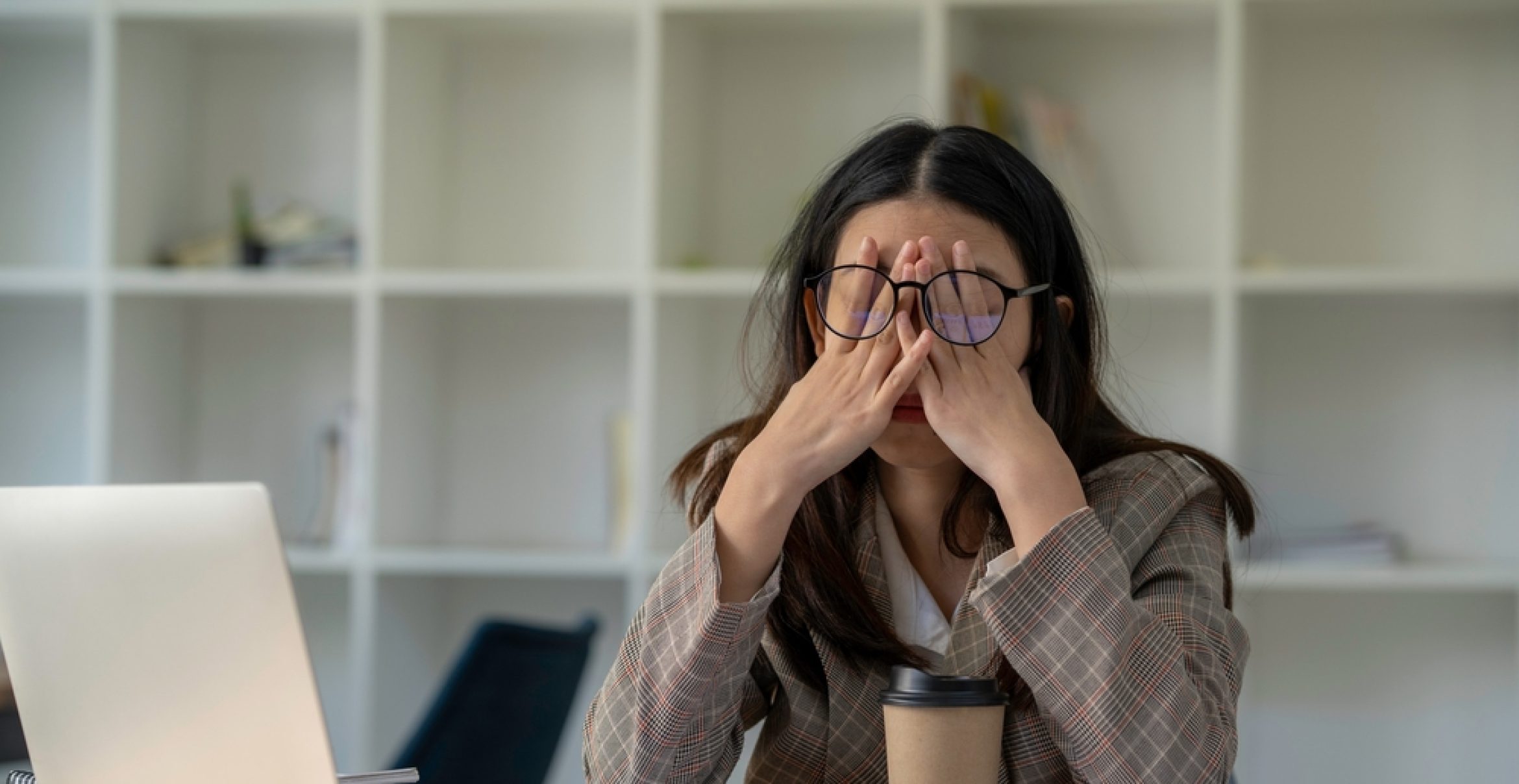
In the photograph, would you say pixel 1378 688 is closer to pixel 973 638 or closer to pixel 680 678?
pixel 973 638

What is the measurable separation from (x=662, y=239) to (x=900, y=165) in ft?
4.46

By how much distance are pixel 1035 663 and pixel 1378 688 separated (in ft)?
6.48

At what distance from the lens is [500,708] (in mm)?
1933

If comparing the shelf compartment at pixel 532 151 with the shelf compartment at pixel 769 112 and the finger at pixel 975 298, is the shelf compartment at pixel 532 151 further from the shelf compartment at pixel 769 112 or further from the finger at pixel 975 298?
the finger at pixel 975 298

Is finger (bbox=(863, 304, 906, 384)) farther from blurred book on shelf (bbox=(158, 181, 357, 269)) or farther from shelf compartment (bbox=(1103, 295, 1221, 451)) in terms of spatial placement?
blurred book on shelf (bbox=(158, 181, 357, 269))

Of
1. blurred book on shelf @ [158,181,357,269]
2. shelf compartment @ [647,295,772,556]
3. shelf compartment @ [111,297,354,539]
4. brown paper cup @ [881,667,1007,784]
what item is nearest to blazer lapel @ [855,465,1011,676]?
brown paper cup @ [881,667,1007,784]

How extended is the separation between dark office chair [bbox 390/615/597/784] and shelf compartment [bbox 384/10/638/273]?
1062mm

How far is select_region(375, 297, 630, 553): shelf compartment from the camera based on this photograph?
9.48 ft

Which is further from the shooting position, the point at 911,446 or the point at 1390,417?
the point at 1390,417

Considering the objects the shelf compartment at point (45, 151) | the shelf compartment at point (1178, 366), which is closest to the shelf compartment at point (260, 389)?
the shelf compartment at point (45, 151)

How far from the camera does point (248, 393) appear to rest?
9.71 ft

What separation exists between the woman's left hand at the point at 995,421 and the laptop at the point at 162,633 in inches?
21.4

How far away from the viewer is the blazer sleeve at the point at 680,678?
3.59ft

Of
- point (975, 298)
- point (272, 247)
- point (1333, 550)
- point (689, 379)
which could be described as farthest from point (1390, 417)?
point (272, 247)
